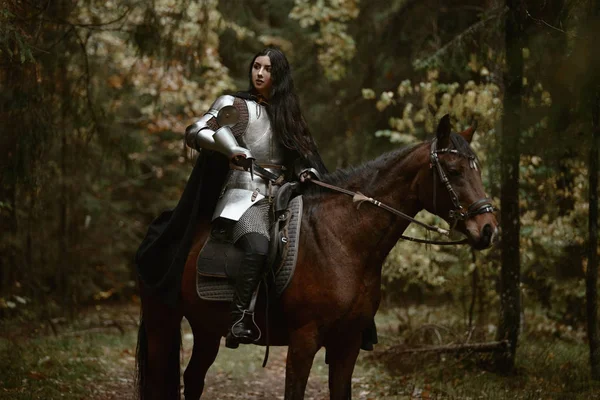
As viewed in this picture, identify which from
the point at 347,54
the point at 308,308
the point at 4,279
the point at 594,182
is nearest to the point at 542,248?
the point at 594,182

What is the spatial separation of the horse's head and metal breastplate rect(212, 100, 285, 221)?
114cm

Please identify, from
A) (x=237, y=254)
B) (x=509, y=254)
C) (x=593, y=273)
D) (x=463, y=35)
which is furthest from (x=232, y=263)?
(x=463, y=35)

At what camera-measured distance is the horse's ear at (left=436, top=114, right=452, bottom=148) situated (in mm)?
4031

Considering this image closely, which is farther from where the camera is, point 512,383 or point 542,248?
point 542,248

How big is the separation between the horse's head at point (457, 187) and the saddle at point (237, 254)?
95 centimetres

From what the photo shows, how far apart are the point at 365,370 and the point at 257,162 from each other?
482cm

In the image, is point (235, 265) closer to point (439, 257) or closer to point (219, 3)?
point (439, 257)

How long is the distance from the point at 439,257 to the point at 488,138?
5.96 feet

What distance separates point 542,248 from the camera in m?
8.68

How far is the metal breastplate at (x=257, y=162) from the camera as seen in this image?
15.1ft

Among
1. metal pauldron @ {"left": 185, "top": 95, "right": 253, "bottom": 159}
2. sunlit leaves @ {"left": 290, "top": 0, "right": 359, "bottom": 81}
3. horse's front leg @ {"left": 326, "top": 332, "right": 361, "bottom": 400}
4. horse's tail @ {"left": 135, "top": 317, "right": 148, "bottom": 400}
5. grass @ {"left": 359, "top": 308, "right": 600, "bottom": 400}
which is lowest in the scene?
grass @ {"left": 359, "top": 308, "right": 600, "bottom": 400}

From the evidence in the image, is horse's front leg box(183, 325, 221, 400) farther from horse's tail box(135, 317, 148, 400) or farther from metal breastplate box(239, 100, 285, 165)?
metal breastplate box(239, 100, 285, 165)

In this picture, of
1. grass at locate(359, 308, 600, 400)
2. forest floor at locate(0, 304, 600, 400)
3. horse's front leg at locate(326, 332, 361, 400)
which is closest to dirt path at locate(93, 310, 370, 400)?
forest floor at locate(0, 304, 600, 400)

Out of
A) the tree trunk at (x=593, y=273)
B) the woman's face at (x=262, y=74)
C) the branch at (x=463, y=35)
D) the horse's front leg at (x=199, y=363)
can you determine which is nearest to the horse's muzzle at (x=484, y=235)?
the woman's face at (x=262, y=74)
